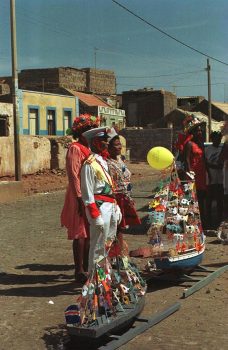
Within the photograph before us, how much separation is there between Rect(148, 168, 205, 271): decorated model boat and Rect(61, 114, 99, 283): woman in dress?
800 mm

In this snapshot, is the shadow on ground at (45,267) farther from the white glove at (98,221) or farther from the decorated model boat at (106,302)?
the decorated model boat at (106,302)

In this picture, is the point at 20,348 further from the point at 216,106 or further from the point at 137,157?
the point at 216,106

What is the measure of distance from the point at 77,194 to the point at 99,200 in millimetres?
879

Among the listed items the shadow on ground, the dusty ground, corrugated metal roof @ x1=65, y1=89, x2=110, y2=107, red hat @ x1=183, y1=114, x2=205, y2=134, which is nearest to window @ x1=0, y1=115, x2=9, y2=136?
corrugated metal roof @ x1=65, y1=89, x2=110, y2=107

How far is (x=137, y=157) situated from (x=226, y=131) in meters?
37.5

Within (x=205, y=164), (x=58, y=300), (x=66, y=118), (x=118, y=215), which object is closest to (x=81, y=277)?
(x=58, y=300)

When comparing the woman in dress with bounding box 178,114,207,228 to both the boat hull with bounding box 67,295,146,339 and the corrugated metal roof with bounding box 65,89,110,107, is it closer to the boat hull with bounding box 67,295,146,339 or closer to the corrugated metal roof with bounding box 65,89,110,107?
the boat hull with bounding box 67,295,146,339

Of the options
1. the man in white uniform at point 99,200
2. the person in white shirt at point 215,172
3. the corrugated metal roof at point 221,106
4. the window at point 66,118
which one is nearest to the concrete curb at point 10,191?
the person in white shirt at point 215,172

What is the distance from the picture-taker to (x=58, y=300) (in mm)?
5723

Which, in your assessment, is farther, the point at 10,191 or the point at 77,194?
the point at 10,191

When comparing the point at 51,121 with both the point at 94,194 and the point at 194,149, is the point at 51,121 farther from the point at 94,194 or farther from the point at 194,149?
the point at 94,194

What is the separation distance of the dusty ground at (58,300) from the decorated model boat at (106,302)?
0.70 feet

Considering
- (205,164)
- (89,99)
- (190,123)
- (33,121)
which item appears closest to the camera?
(190,123)

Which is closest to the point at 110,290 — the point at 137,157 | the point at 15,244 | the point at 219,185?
the point at 15,244
